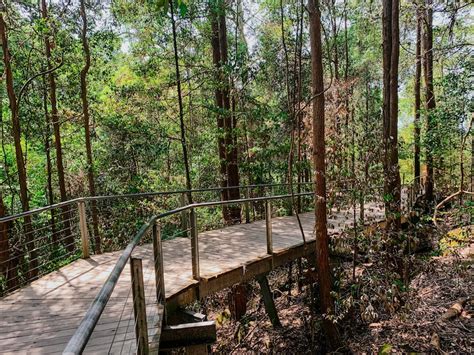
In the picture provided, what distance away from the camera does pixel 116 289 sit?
389 centimetres

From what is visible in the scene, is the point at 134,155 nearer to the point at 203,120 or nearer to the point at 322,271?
the point at 203,120

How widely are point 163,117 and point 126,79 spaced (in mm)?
1889

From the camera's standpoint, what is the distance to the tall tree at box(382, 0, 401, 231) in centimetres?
600

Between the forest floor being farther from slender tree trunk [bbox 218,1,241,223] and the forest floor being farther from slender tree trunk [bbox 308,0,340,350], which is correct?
slender tree trunk [bbox 218,1,241,223]

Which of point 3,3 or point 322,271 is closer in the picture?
point 322,271

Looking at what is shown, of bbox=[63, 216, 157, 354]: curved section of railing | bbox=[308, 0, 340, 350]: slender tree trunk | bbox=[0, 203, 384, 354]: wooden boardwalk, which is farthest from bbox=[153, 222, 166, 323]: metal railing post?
bbox=[308, 0, 340, 350]: slender tree trunk

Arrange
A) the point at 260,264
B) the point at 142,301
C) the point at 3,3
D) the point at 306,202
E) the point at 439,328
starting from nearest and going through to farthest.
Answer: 1. the point at 142,301
2. the point at 439,328
3. the point at 260,264
4. the point at 3,3
5. the point at 306,202

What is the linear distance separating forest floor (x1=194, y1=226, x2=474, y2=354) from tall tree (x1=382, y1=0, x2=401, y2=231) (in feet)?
3.74

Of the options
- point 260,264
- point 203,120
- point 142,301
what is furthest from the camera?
point 203,120

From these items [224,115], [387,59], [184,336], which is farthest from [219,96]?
[184,336]

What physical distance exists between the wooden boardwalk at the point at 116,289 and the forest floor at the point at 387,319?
51.7 inches

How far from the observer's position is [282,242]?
6.15 m

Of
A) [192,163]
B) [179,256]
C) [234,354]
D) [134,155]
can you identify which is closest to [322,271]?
[179,256]

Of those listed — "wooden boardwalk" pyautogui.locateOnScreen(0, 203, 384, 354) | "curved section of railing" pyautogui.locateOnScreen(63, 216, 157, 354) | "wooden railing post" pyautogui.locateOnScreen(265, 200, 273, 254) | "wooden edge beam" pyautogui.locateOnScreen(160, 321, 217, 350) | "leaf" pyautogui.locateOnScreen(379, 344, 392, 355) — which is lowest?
"leaf" pyautogui.locateOnScreen(379, 344, 392, 355)
